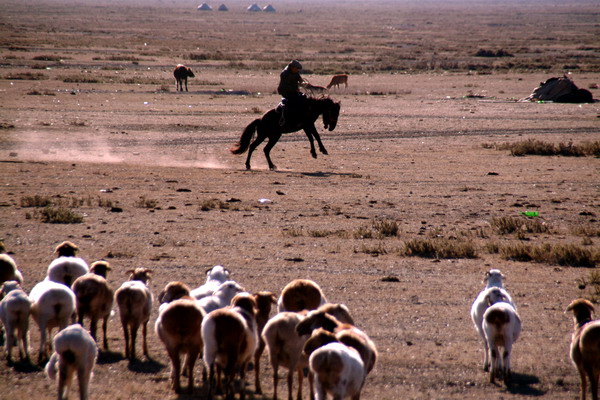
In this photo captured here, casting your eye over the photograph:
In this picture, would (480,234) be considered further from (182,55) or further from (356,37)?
(356,37)

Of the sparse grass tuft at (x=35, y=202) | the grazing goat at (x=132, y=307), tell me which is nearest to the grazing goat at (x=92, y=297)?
the grazing goat at (x=132, y=307)

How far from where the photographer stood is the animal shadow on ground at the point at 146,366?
7832mm

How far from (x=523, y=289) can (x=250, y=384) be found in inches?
178

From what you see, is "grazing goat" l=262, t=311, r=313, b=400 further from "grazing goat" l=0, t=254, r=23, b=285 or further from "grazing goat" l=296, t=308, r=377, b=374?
"grazing goat" l=0, t=254, r=23, b=285

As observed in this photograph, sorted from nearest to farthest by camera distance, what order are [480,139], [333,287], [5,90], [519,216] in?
1. [333,287]
2. [519,216]
3. [480,139]
4. [5,90]

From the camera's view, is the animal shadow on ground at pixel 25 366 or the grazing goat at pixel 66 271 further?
the grazing goat at pixel 66 271

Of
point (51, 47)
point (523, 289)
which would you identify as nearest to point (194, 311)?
point (523, 289)

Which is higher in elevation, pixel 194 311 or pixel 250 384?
pixel 194 311

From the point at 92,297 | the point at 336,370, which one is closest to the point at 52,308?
the point at 92,297

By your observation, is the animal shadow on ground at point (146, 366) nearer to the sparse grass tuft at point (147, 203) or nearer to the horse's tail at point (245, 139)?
the sparse grass tuft at point (147, 203)

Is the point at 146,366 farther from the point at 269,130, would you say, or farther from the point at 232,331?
the point at 269,130

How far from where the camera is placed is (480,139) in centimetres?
2588

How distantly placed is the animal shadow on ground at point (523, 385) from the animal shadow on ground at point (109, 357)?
152 inches

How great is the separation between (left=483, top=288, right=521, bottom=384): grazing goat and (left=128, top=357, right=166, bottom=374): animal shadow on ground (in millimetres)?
3235
